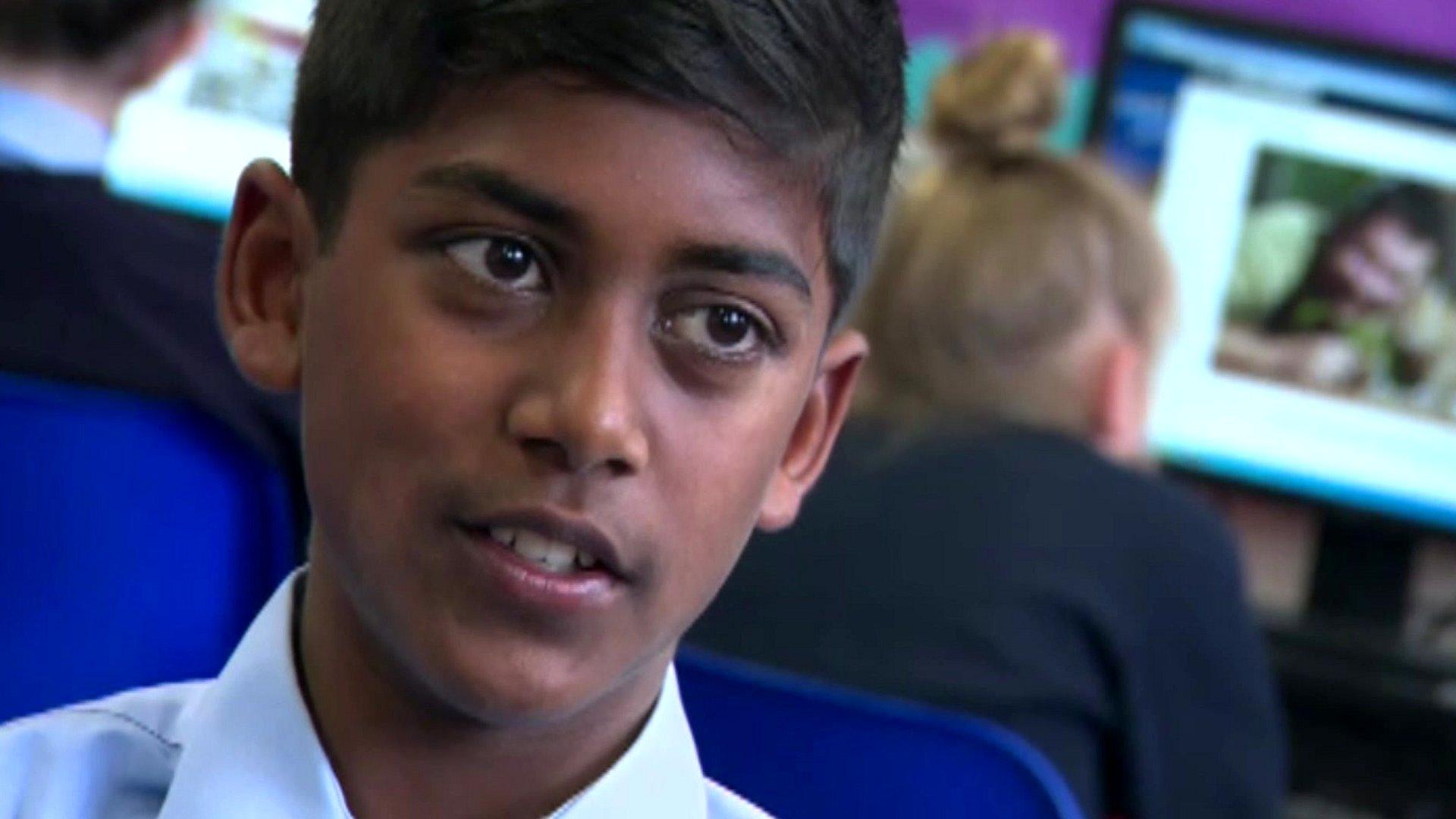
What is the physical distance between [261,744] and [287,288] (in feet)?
0.58

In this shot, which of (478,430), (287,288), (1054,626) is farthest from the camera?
(1054,626)

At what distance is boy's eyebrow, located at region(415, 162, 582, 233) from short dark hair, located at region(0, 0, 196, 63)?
1200 millimetres

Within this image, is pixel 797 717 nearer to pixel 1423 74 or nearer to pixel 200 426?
pixel 200 426

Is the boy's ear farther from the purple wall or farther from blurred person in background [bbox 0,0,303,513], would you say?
the purple wall

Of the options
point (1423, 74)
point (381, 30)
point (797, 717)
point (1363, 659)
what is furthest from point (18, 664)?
point (1423, 74)

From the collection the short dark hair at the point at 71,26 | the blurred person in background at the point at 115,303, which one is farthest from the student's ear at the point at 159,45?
the blurred person in background at the point at 115,303

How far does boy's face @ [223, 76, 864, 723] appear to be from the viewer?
2.76 feet

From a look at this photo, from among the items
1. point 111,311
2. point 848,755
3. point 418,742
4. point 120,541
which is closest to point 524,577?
point 418,742

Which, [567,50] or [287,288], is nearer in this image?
[567,50]

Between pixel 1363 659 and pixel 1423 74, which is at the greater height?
pixel 1423 74

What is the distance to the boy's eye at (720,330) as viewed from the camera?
2.85 feet

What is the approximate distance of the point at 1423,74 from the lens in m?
2.65

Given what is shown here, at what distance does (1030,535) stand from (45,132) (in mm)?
844

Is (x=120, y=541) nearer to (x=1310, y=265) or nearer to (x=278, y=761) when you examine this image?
(x=278, y=761)
